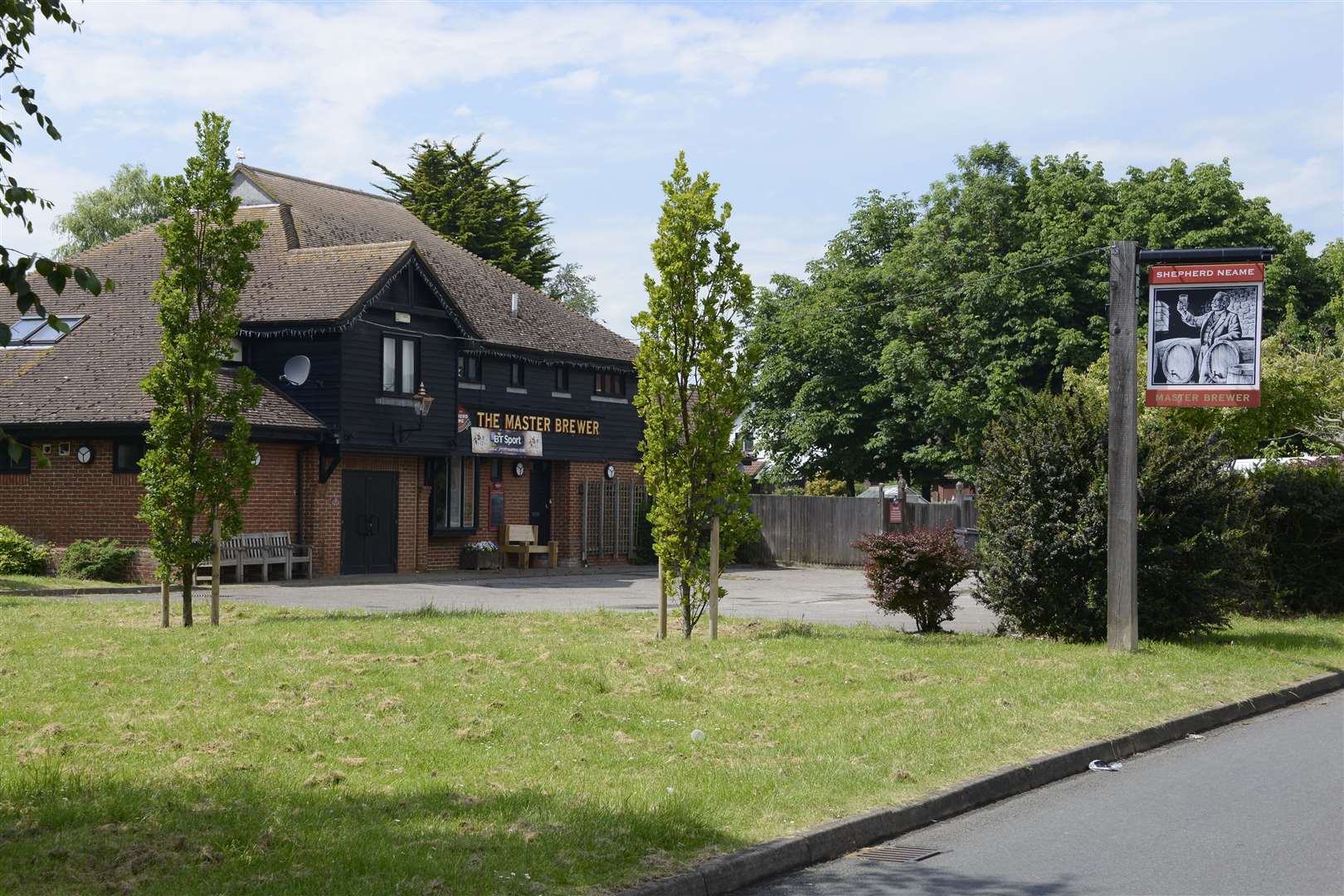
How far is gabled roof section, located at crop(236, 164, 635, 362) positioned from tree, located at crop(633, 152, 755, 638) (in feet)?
63.2

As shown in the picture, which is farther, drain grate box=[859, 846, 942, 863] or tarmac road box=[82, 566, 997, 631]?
tarmac road box=[82, 566, 997, 631]

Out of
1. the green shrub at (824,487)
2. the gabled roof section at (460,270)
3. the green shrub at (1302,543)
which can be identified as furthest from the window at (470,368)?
the green shrub at (1302,543)

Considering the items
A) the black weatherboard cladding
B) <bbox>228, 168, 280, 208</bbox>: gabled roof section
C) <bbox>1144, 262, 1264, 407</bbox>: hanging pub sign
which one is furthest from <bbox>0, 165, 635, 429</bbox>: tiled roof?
<bbox>1144, 262, 1264, 407</bbox>: hanging pub sign

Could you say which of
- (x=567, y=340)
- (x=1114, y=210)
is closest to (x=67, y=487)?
(x=567, y=340)

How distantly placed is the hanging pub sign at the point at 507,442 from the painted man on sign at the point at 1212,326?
2303 cm

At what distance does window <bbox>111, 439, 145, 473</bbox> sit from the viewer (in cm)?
2867

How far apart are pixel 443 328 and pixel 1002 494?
20.0m

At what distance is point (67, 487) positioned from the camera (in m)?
29.1

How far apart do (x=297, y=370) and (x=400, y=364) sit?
2559 mm

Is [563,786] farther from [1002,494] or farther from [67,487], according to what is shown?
[67,487]

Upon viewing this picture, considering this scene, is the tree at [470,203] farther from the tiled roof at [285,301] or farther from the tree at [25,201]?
the tree at [25,201]

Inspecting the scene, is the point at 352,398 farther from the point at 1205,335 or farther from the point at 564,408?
the point at 1205,335

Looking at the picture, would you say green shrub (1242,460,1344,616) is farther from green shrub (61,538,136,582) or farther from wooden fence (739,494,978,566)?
green shrub (61,538,136,582)

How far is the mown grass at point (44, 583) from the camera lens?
2408 cm
